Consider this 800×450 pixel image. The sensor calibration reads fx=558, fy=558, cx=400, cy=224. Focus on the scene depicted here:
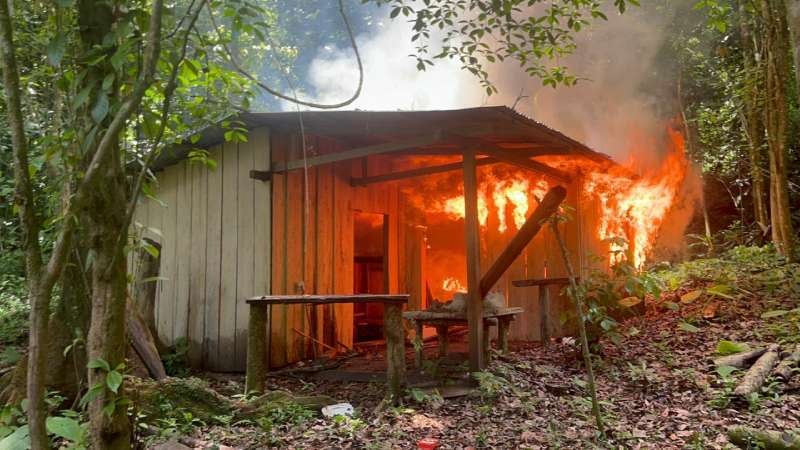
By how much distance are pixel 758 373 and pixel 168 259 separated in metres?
Result: 8.76

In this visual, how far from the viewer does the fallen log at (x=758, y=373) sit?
5.50 metres

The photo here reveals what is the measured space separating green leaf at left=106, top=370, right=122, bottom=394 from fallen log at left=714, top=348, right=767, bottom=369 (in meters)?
6.40

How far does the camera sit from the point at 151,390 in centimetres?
499

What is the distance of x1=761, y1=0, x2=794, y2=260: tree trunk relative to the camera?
9.46 metres

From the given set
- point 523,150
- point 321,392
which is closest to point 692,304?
point 523,150

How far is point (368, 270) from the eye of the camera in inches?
470

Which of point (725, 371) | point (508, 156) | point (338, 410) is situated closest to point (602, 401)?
point (725, 371)

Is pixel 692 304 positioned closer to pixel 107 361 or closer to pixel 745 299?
pixel 745 299

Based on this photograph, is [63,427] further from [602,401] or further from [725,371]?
[725,371]

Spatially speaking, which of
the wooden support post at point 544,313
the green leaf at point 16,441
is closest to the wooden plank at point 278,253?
the wooden support post at point 544,313

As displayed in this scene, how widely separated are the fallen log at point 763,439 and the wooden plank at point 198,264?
7.19 meters

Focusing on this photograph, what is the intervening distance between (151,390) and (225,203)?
4.24 metres

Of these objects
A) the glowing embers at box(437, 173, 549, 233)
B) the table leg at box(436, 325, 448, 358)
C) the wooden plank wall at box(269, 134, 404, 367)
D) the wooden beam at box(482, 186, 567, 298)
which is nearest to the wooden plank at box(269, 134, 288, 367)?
the wooden plank wall at box(269, 134, 404, 367)

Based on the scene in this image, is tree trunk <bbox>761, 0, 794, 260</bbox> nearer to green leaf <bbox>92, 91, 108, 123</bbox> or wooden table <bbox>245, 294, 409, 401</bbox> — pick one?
wooden table <bbox>245, 294, 409, 401</bbox>
